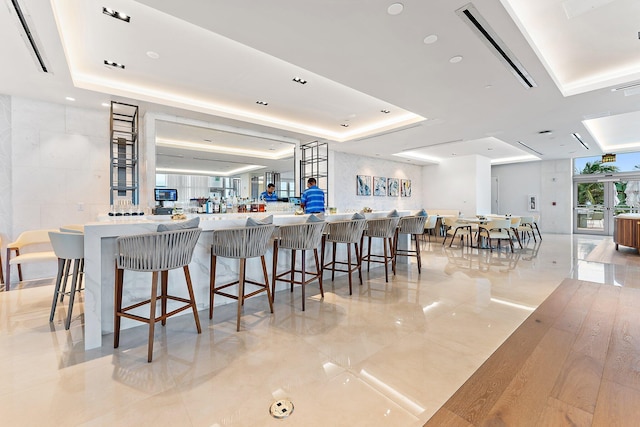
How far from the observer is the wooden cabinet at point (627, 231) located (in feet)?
20.8

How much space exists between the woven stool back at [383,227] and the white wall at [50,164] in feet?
15.2

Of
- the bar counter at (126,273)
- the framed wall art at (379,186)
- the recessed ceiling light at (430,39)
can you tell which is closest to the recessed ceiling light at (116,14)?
the bar counter at (126,273)

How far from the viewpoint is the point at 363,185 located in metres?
9.58

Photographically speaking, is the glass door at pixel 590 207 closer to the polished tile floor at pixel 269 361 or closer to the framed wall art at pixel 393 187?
the framed wall art at pixel 393 187

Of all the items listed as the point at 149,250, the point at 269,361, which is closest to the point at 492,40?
the point at 269,361

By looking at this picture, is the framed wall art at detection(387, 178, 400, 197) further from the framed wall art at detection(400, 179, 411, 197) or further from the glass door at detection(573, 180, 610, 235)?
the glass door at detection(573, 180, 610, 235)

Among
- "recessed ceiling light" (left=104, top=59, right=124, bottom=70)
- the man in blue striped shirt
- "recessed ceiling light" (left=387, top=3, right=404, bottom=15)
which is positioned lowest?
the man in blue striped shirt

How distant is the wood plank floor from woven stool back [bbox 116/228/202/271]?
2.15m

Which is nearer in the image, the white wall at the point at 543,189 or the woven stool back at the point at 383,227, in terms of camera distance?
the woven stool back at the point at 383,227

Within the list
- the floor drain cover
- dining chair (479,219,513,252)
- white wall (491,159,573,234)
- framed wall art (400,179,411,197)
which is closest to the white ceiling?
dining chair (479,219,513,252)

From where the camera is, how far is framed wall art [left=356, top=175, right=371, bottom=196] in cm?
940

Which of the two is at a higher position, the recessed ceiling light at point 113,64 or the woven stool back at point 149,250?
the recessed ceiling light at point 113,64

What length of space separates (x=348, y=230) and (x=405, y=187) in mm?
8270

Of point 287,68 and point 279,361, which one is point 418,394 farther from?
point 287,68
